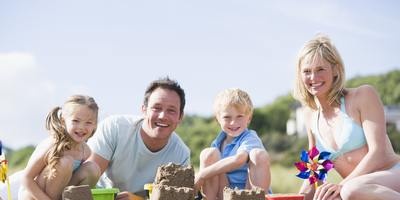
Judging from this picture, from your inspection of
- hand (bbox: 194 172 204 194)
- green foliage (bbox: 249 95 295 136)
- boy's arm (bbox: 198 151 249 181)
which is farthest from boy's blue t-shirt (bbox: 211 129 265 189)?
green foliage (bbox: 249 95 295 136)

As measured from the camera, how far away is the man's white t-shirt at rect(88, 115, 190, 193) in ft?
17.0

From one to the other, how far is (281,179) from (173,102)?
12925 mm

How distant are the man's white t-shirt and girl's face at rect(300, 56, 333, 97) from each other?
136 cm

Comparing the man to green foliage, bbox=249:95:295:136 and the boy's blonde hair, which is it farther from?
green foliage, bbox=249:95:295:136

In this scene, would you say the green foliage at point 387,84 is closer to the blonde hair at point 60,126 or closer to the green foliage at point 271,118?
the green foliage at point 271,118

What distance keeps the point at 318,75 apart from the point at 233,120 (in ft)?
2.51

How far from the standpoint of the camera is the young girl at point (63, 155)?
4.38 m

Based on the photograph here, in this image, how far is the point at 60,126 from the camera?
15.0 ft

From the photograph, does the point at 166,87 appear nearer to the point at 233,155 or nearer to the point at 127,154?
the point at 127,154

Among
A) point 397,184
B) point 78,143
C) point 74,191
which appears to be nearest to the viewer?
point 74,191

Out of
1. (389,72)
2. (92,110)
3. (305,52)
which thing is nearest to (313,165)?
(305,52)

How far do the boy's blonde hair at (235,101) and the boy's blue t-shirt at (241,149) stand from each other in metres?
0.19

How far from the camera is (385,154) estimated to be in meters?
4.37

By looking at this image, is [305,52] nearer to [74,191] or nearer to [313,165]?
[313,165]
